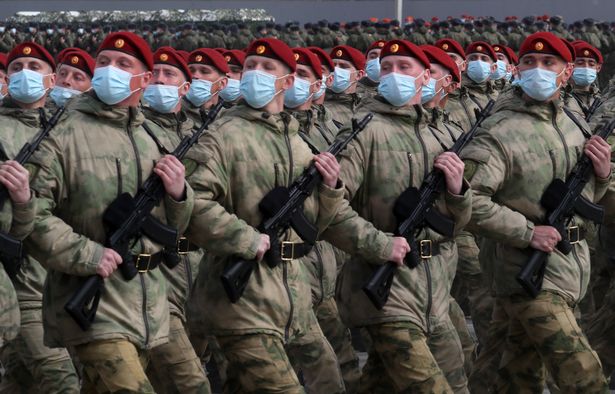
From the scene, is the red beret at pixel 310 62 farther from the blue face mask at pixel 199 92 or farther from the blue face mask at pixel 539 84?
the blue face mask at pixel 199 92

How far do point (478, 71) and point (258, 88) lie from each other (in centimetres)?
627

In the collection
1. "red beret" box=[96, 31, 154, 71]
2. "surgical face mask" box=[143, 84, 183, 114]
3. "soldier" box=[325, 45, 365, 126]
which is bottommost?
"soldier" box=[325, 45, 365, 126]

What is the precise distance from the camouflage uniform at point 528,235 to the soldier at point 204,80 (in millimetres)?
2916

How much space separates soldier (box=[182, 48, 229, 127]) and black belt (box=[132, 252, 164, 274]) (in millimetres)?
3750

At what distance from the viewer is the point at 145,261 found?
6500 millimetres

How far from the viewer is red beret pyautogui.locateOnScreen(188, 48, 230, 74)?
34.2 feet

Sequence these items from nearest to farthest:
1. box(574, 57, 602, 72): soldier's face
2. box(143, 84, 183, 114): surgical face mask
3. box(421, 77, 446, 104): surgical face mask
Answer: box(421, 77, 446, 104): surgical face mask < box(143, 84, 183, 114): surgical face mask < box(574, 57, 602, 72): soldier's face

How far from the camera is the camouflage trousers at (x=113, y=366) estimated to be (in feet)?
20.2

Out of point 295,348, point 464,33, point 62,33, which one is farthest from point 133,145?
point 62,33

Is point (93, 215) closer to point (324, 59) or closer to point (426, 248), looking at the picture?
point (426, 248)

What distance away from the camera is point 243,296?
6.65 metres

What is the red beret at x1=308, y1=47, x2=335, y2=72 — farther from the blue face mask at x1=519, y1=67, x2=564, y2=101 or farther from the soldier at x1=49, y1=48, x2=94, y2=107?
the blue face mask at x1=519, y1=67, x2=564, y2=101

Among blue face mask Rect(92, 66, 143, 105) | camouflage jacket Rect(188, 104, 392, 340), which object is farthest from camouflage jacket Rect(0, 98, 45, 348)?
camouflage jacket Rect(188, 104, 392, 340)

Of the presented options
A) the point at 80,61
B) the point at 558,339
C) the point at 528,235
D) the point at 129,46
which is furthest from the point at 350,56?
the point at 129,46
